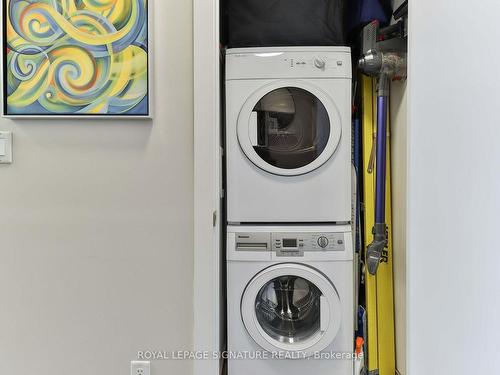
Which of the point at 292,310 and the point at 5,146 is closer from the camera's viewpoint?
the point at 5,146

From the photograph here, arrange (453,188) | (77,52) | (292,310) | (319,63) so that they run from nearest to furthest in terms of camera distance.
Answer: (453,188) < (77,52) < (319,63) < (292,310)

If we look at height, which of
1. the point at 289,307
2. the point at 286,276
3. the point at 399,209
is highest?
the point at 399,209

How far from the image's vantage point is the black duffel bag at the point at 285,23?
171cm

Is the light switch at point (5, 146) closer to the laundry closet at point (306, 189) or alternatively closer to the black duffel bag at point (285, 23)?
the laundry closet at point (306, 189)

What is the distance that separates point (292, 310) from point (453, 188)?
106 centimetres

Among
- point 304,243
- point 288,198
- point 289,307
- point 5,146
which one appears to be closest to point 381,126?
point 288,198

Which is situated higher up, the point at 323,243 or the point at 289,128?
the point at 289,128

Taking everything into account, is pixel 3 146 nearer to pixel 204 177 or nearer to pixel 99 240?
pixel 99 240

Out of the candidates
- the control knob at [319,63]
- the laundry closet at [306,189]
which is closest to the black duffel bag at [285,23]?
the laundry closet at [306,189]

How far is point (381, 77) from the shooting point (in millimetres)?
1707

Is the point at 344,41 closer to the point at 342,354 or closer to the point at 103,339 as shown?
the point at 342,354

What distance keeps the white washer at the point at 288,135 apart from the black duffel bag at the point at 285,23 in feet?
0.29

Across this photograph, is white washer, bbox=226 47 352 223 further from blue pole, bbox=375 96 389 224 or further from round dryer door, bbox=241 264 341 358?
round dryer door, bbox=241 264 341 358

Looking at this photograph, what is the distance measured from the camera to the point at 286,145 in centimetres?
174
